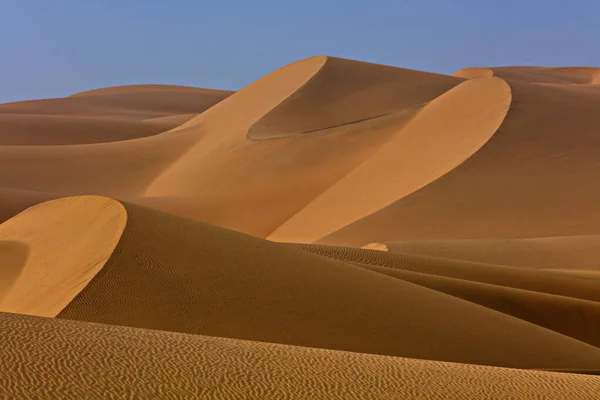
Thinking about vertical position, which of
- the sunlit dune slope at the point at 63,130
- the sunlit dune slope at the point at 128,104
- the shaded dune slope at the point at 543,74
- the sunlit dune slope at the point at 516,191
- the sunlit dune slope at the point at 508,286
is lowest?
the sunlit dune slope at the point at 128,104

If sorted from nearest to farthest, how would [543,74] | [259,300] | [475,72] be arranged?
[259,300] → [475,72] → [543,74]

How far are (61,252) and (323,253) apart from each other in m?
3.49

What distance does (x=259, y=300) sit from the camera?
768 centimetres

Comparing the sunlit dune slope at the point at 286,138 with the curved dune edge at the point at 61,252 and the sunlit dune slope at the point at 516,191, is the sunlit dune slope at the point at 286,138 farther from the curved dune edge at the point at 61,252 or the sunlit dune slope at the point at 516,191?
the curved dune edge at the point at 61,252

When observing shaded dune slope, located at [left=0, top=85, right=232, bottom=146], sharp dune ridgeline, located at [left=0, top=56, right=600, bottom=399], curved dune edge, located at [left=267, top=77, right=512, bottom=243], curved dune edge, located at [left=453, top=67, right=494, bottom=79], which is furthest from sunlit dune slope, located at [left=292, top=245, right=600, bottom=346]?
curved dune edge, located at [left=453, top=67, right=494, bottom=79]

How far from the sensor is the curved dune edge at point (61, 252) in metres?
8.21

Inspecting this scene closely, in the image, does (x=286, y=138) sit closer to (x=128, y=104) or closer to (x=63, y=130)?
(x=63, y=130)

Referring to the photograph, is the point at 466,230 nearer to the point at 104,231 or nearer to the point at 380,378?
the point at 104,231

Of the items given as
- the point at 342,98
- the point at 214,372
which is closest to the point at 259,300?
the point at 214,372

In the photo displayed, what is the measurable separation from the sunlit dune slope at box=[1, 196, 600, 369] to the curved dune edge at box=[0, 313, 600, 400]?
2783mm

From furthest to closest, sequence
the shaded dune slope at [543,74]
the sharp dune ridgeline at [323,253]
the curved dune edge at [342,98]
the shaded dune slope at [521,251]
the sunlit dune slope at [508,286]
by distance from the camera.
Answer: the shaded dune slope at [543,74] < the curved dune edge at [342,98] < the shaded dune slope at [521,251] < the sunlit dune slope at [508,286] < the sharp dune ridgeline at [323,253]

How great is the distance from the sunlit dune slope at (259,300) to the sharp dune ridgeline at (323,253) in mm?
25

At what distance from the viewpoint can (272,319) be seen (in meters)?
7.34

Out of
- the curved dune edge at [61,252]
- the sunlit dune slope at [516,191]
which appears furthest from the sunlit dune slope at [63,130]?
the curved dune edge at [61,252]
